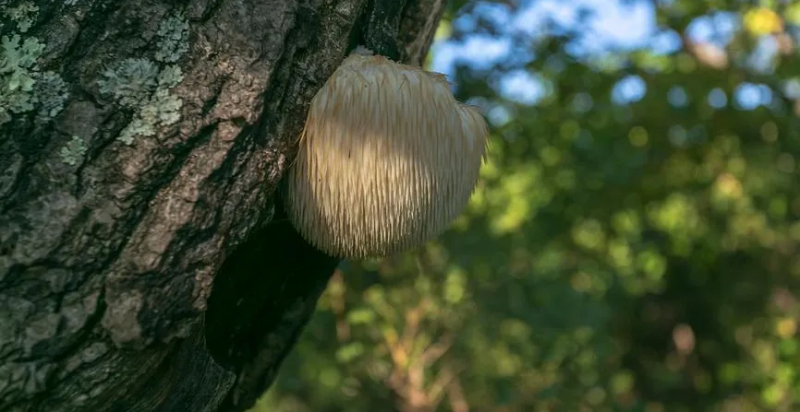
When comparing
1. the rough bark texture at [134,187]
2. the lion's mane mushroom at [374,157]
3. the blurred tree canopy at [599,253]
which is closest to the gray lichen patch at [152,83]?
the rough bark texture at [134,187]

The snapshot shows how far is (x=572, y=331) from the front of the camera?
549cm

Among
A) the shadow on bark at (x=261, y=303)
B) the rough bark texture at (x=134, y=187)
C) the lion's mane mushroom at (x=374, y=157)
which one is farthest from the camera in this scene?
the shadow on bark at (x=261, y=303)

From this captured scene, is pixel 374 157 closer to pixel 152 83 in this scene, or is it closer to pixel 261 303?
pixel 152 83

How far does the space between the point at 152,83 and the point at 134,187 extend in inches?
7.3

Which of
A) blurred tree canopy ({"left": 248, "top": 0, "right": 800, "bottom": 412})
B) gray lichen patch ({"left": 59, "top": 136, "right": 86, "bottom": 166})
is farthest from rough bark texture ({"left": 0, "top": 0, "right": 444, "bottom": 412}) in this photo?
blurred tree canopy ({"left": 248, "top": 0, "right": 800, "bottom": 412})

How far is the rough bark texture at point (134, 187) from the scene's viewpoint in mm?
1263

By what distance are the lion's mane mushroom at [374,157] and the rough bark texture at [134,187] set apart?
0.05 meters

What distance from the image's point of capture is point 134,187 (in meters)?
1.32

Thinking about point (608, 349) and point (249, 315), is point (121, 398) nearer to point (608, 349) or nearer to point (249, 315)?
point (249, 315)

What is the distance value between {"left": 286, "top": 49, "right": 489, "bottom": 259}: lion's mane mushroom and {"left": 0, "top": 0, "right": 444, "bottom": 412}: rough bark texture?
0.05m

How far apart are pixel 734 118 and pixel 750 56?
1.24 meters

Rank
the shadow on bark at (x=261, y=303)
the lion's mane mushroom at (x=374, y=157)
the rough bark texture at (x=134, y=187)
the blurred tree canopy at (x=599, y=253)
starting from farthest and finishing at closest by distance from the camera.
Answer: the blurred tree canopy at (x=599, y=253)
the shadow on bark at (x=261, y=303)
the lion's mane mushroom at (x=374, y=157)
the rough bark texture at (x=134, y=187)

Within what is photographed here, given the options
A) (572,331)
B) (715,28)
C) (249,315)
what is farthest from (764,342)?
(249,315)

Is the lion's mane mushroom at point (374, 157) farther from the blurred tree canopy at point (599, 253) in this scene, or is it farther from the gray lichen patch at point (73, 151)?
the blurred tree canopy at point (599, 253)
